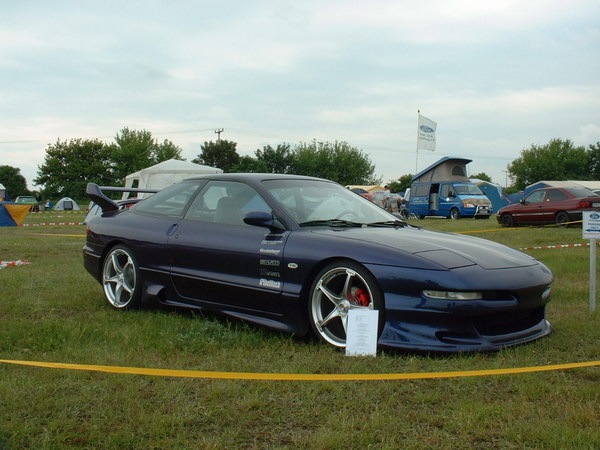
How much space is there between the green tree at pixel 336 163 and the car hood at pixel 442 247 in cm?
7743

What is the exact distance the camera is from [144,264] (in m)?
5.34

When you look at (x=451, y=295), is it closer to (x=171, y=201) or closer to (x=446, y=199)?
(x=171, y=201)

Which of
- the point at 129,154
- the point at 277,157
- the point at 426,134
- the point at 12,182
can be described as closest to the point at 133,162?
the point at 129,154

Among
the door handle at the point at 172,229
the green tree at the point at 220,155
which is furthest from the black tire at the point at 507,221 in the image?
the green tree at the point at 220,155

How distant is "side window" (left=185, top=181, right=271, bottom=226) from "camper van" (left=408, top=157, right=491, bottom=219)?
23140mm

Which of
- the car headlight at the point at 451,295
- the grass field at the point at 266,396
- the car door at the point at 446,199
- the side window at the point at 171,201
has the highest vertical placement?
the car door at the point at 446,199

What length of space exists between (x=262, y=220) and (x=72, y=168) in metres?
72.3

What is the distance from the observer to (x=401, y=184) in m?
87.2

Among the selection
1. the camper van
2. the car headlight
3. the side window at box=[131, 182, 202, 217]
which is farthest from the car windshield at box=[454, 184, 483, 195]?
the car headlight

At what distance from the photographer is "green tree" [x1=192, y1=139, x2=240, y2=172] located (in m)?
73.9

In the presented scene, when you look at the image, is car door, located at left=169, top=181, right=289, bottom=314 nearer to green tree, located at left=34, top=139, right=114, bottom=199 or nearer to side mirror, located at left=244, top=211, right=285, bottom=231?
side mirror, located at left=244, top=211, right=285, bottom=231

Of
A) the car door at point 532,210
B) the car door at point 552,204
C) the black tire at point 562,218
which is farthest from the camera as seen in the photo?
the car door at point 532,210

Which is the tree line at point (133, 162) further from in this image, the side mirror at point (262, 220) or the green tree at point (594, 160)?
the side mirror at point (262, 220)

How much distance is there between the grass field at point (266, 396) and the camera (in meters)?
2.64
